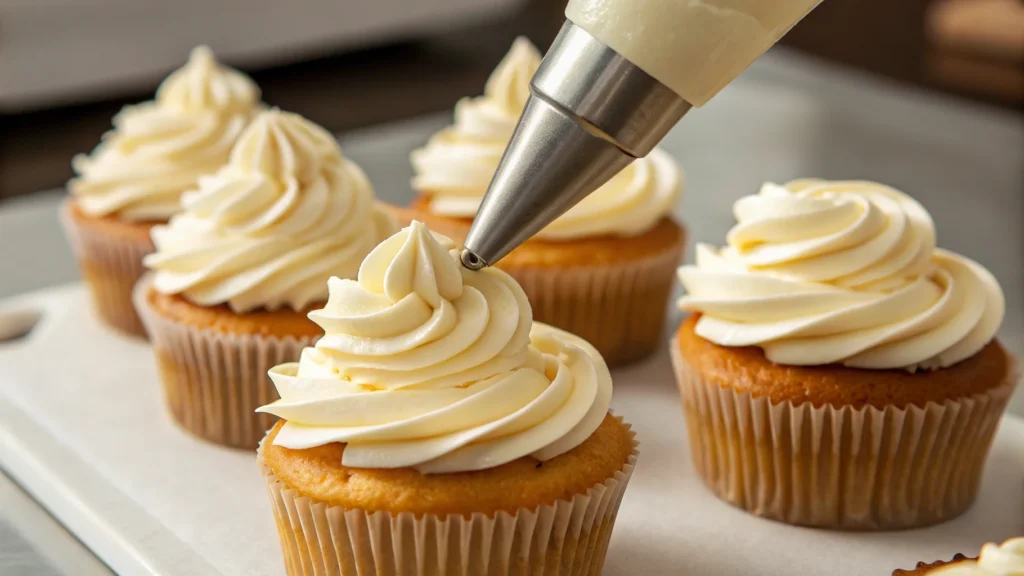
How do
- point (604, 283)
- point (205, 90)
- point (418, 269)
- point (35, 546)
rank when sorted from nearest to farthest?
point (418, 269), point (35, 546), point (604, 283), point (205, 90)

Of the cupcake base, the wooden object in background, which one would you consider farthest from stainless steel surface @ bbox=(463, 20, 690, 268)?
the wooden object in background

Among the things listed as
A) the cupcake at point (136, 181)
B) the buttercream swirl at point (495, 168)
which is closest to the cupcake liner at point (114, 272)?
the cupcake at point (136, 181)

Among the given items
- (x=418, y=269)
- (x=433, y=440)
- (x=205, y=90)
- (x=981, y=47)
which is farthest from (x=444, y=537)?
(x=981, y=47)

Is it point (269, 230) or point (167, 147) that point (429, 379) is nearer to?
point (269, 230)

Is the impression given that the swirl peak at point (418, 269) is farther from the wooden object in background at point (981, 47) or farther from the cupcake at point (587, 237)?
the wooden object in background at point (981, 47)

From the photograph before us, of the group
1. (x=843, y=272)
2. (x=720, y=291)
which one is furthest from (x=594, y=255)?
(x=843, y=272)

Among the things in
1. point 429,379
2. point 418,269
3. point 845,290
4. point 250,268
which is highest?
point 418,269

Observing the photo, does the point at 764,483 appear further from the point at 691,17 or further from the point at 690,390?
the point at 691,17
